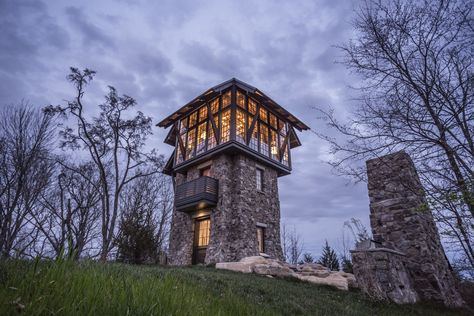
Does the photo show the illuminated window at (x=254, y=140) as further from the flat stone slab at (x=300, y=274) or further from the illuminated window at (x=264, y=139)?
the flat stone slab at (x=300, y=274)

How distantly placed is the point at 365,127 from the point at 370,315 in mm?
3375

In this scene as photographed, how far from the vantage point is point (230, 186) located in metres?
13.9

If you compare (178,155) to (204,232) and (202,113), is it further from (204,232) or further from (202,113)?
(204,232)

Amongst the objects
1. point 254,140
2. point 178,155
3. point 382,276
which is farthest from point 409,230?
point 178,155

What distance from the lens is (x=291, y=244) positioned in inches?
1188

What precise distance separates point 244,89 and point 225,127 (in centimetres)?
259

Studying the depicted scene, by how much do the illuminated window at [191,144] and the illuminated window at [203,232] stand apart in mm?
4365

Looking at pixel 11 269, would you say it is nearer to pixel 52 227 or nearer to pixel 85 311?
pixel 85 311

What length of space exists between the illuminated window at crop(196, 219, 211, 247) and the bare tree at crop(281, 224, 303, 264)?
1689cm

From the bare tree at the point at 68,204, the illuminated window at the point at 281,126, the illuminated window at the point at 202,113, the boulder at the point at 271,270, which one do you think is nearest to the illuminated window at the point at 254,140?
the illuminated window at the point at 281,126

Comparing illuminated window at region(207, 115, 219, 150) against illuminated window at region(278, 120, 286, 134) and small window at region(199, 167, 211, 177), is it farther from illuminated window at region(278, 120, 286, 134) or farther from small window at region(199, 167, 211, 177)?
illuminated window at region(278, 120, 286, 134)

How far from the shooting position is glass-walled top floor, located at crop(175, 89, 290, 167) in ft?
47.4

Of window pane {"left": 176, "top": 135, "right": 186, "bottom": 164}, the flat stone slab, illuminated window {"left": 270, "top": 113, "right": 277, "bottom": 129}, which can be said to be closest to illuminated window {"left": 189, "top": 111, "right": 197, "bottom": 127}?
window pane {"left": 176, "top": 135, "right": 186, "bottom": 164}

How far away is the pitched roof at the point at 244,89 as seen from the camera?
48.9ft
